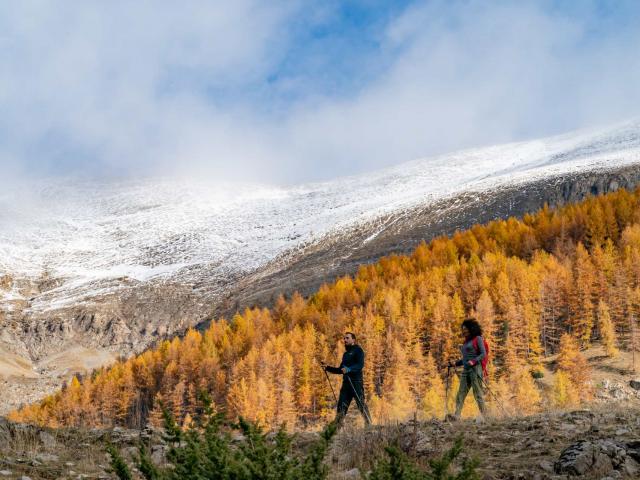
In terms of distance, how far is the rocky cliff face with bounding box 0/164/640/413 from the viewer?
15338 cm

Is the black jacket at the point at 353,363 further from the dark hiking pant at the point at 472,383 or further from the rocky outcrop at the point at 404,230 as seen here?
the rocky outcrop at the point at 404,230

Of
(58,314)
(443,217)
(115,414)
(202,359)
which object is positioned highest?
(443,217)

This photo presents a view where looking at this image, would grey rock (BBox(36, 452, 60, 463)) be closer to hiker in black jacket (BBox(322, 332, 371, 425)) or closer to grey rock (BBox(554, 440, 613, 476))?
hiker in black jacket (BBox(322, 332, 371, 425))

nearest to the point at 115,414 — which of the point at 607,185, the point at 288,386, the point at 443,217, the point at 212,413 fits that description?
the point at 288,386

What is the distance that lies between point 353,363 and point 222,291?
16225 centimetres

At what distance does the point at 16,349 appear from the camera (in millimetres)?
156500

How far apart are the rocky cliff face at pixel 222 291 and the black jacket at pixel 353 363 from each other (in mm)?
126855

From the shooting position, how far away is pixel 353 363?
1248cm

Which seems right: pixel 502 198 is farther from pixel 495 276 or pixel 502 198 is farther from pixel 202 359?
pixel 202 359

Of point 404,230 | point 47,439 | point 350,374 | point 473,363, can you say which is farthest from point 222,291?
point 47,439

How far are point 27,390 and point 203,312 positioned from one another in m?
52.3

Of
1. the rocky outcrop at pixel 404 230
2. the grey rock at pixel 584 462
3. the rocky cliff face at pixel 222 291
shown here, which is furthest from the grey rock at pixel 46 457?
the rocky outcrop at pixel 404 230

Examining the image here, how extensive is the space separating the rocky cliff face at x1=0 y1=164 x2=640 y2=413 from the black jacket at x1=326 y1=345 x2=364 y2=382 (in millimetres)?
126855

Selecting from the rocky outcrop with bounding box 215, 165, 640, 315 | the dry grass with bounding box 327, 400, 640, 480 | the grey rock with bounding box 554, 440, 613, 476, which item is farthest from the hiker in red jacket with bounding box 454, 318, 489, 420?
the rocky outcrop with bounding box 215, 165, 640, 315
